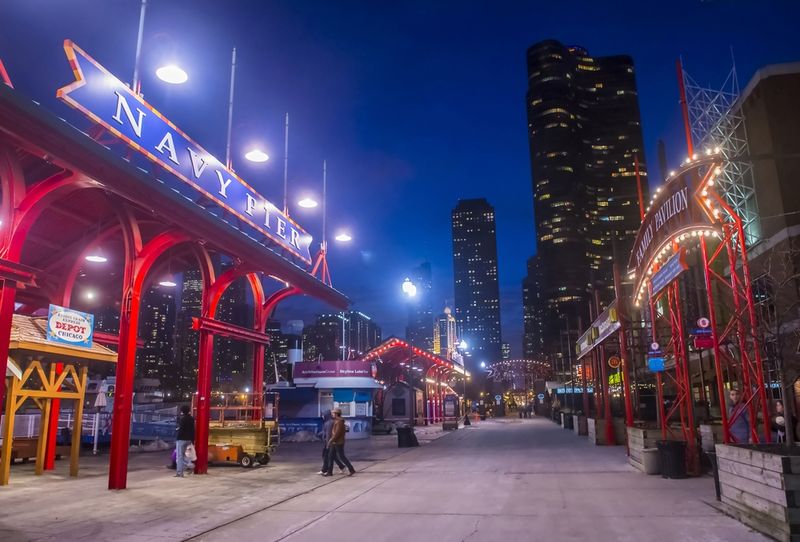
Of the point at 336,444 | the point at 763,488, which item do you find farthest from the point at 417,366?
the point at 763,488

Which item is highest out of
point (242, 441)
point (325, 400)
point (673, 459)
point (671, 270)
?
point (671, 270)

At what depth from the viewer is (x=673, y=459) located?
13055 millimetres

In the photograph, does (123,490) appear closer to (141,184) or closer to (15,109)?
(141,184)

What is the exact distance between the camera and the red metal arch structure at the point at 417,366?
42719 mm

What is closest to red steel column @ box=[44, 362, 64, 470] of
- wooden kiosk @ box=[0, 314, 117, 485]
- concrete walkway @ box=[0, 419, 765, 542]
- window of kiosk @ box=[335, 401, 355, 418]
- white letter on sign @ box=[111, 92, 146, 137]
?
wooden kiosk @ box=[0, 314, 117, 485]

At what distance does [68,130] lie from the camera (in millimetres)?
9289

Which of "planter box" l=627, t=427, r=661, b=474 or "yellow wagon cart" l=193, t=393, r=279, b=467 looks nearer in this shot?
"planter box" l=627, t=427, r=661, b=474

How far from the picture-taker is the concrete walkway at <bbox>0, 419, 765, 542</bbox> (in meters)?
8.23

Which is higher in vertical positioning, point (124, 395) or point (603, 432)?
point (124, 395)

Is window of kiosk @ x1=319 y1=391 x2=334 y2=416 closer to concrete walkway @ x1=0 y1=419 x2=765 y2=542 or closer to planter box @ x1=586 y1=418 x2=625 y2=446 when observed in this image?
planter box @ x1=586 y1=418 x2=625 y2=446

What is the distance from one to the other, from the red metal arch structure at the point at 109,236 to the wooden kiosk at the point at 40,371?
5.54 ft

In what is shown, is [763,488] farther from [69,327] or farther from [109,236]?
[109,236]

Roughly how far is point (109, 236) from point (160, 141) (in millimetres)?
4739

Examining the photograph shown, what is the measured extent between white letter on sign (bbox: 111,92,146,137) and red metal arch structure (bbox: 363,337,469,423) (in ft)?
87.7
